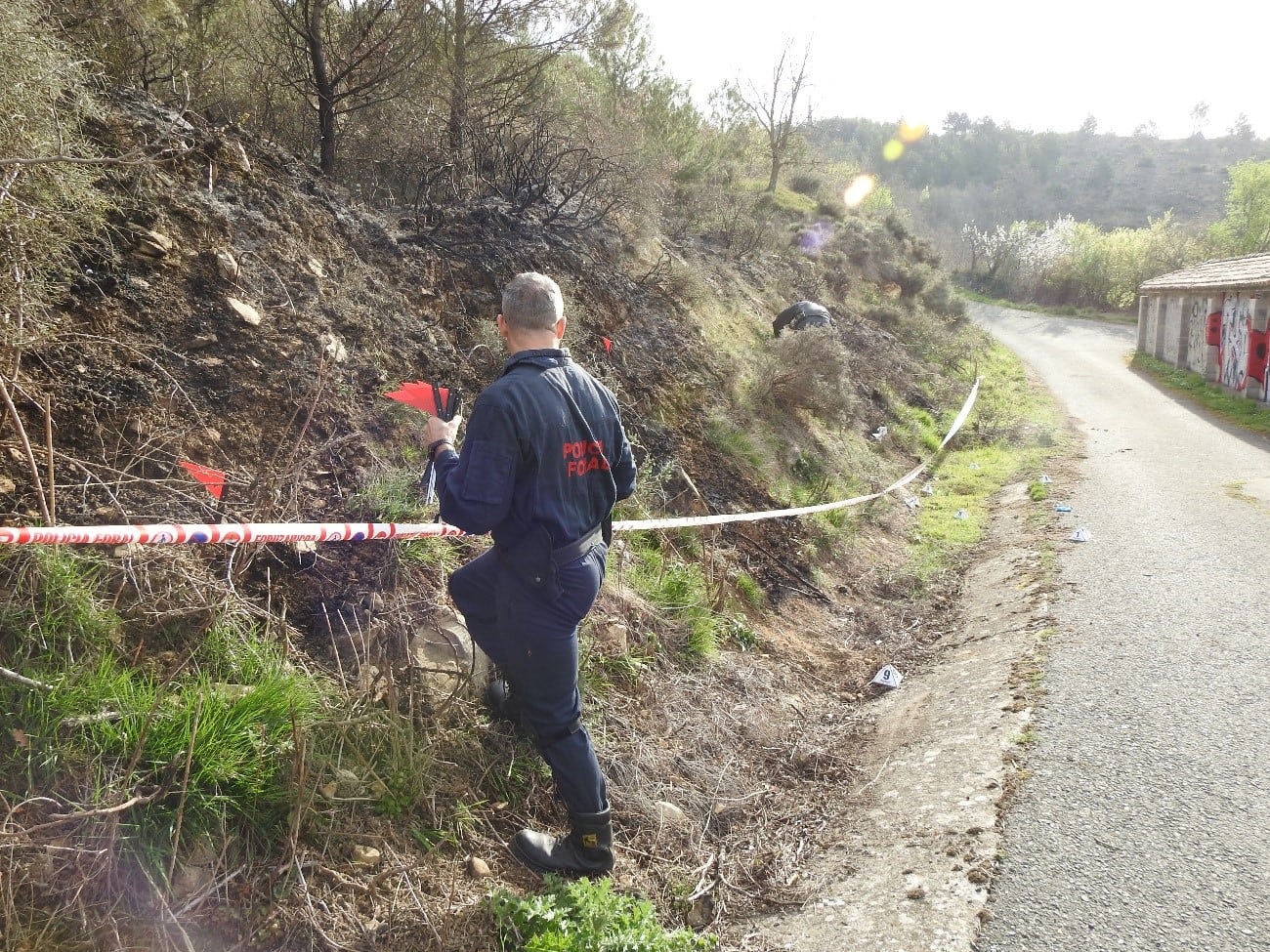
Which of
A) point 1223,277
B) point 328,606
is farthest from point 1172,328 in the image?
point 328,606

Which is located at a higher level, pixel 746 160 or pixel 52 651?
pixel 746 160

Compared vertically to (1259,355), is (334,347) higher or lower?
higher

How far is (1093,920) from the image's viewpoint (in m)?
3.03

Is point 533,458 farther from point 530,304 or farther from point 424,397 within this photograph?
point 424,397

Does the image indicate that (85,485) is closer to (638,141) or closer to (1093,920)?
(1093,920)

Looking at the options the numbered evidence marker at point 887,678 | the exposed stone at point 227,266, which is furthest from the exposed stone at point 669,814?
the exposed stone at point 227,266

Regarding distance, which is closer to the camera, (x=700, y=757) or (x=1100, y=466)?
(x=700, y=757)

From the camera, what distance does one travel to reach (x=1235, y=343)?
65.6 ft

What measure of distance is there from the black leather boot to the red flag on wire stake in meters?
2.12

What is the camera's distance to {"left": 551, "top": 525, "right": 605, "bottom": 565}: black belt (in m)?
2.82

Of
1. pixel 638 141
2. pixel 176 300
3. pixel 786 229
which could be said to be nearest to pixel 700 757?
pixel 176 300

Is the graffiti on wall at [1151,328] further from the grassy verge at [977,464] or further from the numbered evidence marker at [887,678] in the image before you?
the numbered evidence marker at [887,678]

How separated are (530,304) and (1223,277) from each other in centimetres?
2531

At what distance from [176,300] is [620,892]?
12.7ft
